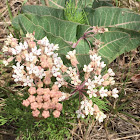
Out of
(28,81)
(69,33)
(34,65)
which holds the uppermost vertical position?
(69,33)

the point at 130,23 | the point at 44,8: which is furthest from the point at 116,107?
the point at 44,8

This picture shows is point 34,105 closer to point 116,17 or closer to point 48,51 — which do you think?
point 48,51

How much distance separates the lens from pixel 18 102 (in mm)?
1688

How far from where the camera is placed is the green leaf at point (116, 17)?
6.07ft

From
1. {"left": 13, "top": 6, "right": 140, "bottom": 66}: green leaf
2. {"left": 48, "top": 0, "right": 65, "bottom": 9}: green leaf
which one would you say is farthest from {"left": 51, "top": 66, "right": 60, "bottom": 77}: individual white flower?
{"left": 48, "top": 0, "right": 65, "bottom": 9}: green leaf

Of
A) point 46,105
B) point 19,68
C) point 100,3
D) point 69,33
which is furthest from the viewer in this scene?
point 100,3

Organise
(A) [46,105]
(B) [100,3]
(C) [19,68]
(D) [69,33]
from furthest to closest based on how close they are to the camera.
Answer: (B) [100,3] < (D) [69,33] < (C) [19,68] < (A) [46,105]

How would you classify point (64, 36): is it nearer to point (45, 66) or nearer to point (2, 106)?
point (45, 66)

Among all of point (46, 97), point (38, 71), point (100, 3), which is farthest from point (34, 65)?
point (100, 3)

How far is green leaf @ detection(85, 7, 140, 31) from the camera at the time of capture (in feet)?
6.07

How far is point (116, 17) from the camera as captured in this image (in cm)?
187

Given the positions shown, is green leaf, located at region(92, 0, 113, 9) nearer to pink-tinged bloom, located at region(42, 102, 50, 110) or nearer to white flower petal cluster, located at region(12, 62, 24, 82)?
white flower petal cluster, located at region(12, 62, 24, 82)

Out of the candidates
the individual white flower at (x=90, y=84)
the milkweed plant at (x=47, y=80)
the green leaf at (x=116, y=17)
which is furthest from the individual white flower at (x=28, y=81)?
the green leaf at (x=116, y=17)

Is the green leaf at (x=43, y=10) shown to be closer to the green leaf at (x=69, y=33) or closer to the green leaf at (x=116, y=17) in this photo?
the green leaf at (x=69, y=33)
